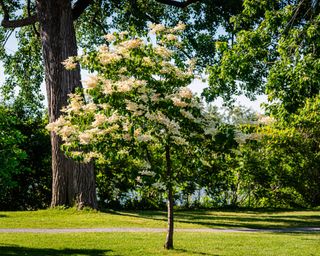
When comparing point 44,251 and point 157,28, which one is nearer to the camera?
point 44,251

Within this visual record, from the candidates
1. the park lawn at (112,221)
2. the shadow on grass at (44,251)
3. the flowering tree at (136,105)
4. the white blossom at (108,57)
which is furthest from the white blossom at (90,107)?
the park lawn at (112,221)

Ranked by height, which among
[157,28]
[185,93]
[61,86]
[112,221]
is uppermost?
[61,86]

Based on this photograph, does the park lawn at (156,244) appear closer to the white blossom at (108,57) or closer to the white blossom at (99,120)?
the white blossom at (99,120)

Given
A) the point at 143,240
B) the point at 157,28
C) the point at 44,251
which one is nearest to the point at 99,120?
the point at 157,28

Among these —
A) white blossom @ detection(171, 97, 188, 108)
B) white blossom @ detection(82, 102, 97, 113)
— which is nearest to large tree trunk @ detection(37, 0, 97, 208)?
white blossom @ detection(82, 102, 97, 113)

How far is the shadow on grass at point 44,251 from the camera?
352 inches

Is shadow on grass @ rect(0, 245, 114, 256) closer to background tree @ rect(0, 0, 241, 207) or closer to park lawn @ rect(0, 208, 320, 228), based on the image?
park lawn @ rect(0, 208, 320, 228)

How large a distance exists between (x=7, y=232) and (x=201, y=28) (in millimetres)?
10662

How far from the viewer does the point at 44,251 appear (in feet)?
30.3

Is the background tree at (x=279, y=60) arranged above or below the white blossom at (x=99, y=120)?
above

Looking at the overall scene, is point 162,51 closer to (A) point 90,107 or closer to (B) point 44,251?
(A) point 90,107

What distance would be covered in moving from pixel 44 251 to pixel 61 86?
811 centimetres

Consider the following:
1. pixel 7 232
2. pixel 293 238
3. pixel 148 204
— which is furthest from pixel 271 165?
pixel 7 232

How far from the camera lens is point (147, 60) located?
8.89m
